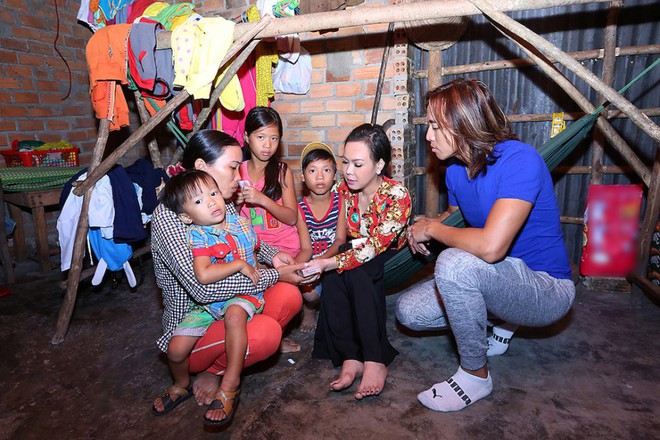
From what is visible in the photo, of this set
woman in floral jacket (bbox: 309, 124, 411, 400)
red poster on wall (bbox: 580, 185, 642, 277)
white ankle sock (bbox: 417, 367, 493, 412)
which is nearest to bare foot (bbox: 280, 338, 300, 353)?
woman in floral jacket (bbox: 309, 124, 411, 400)

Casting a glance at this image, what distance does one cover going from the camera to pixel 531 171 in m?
1.45

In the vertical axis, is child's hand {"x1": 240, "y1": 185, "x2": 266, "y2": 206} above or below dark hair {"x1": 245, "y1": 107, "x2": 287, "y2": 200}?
below

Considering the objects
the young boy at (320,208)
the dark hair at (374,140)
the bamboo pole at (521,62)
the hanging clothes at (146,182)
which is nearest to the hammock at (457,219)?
the young boy at (320,208)

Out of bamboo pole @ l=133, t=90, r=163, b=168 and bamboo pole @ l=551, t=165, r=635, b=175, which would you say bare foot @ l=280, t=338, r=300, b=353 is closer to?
bamboo pole @ l=133, t=90, r=163, b=168

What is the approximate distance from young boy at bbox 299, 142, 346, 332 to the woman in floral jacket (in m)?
0.18

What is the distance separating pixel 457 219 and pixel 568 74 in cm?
172

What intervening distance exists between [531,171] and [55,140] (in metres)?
3.92

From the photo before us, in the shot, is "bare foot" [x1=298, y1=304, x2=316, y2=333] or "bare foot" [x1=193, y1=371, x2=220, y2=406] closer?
"bare foot" [x1=193, y1=371, x2=220, y2=406]

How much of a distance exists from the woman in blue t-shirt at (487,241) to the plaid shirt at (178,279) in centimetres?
74

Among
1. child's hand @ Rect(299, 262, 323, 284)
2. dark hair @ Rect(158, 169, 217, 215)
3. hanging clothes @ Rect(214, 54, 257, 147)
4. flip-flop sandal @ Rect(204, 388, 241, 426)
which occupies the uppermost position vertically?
hanging clothes @ Rect(214, 54, 257, 147)

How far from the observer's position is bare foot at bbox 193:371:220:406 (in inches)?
65.3

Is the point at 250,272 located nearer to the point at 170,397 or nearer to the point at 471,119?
the point at 170,397

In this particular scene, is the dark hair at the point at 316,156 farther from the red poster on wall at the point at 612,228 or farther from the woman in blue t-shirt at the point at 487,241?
the red poster on wall at the point at 612,228

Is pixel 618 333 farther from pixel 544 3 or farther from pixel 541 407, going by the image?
pixel 544 3
